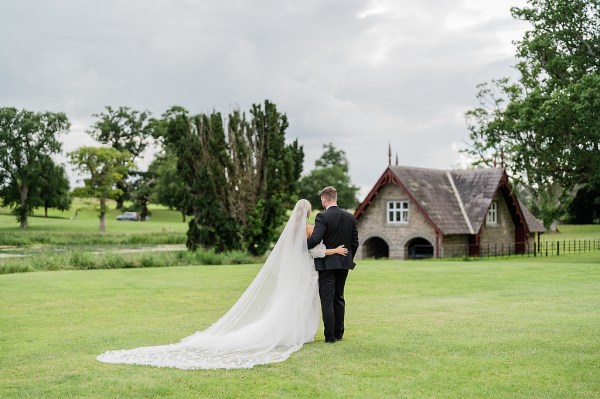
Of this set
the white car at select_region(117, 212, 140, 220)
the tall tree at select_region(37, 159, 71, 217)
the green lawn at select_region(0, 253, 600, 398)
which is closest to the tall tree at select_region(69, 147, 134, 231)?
the tall tree at select_region(37, 159, 71, 217)

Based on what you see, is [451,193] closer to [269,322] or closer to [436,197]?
[436,197]

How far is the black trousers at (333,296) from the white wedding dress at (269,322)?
0.17 meters

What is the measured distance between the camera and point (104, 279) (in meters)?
24.3

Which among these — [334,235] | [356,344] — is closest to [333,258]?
[334,235]

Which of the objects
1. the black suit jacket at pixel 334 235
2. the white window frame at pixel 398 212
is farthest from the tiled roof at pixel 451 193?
the black suit jacket at pixel 334 235

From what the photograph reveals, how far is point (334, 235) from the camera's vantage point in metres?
11.4

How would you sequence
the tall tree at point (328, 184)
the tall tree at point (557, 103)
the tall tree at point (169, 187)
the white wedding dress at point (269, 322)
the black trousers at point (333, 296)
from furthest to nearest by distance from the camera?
1. the tall tree at point (328, 184)
2. the tall tree at point (169, 187)
3. the tall tree at point (557, 103)
4. the black trousers at point (333, 296)
5. the white wedding dress at point (269, 322)

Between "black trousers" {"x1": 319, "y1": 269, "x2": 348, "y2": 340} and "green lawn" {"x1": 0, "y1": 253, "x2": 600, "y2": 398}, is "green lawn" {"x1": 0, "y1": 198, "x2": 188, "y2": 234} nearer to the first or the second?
"green lawn" {"x1": 0, "y1": 253, "x2": 600, "y2": 398}

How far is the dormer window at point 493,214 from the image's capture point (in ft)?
166

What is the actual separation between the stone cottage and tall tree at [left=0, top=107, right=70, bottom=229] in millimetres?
39221

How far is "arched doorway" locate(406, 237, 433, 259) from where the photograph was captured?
158ft

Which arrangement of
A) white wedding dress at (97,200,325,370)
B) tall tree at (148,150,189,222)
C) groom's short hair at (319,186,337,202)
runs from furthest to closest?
tall tree at (148,150,189,222) → groom's short hair at (319,186,337,202) → white wedding dress at (97,200,325,370)

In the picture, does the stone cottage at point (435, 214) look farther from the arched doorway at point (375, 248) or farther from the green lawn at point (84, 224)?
the green lawn at point (84, 224)

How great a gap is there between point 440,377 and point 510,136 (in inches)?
1461
